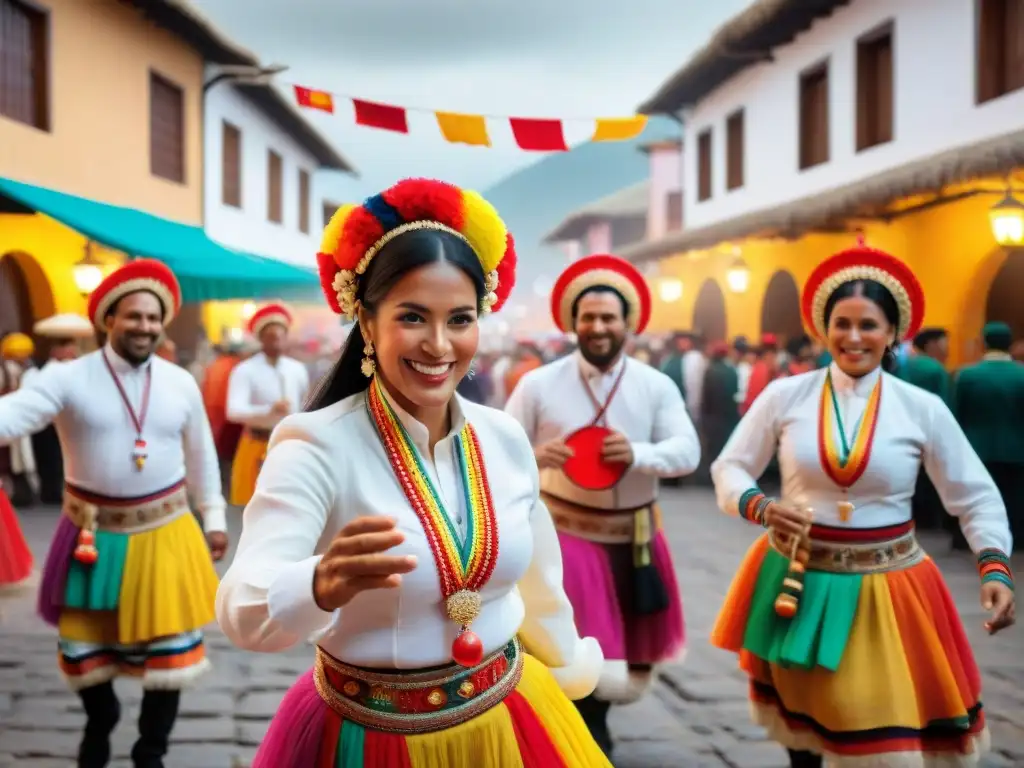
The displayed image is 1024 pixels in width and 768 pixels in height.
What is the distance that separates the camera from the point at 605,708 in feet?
16.0

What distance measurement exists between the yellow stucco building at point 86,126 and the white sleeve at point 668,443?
7898 millimetres

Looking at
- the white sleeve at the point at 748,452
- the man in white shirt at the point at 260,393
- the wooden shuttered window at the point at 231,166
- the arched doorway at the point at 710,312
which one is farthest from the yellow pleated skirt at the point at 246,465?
the arched doorway at the point at 710,312

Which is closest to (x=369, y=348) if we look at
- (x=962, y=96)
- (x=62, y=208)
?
(x=62, y=208)

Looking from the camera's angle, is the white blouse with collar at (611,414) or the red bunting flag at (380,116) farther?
the red bunting flag at (380,116)

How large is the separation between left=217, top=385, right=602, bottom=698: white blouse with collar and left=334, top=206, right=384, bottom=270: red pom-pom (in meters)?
0.33

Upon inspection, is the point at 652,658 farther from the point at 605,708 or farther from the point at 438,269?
the point at 438,269

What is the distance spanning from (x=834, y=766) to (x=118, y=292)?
3435 millimetres

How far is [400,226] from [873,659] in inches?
96.3

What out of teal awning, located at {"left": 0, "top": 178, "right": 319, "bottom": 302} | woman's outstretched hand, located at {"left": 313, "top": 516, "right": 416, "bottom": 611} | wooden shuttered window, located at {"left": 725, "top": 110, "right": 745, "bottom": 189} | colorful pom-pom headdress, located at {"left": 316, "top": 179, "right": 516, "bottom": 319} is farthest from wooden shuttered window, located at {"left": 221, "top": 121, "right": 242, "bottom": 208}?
woman's outstretched hand, located at {"left": 313, "top": 516, "right": 416, "bottom": 611}

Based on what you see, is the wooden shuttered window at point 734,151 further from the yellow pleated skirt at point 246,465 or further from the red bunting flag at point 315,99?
the red bunting flag at point 315,99

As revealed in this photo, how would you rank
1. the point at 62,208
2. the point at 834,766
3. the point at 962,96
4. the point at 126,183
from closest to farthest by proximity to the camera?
the point at 834,766 < the point at 62,208 < the point at 962,96 < the point at 126,183

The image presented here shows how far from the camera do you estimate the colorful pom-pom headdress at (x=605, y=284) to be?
5.23 meters

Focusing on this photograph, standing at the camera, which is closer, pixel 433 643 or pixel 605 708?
pixel 433 643

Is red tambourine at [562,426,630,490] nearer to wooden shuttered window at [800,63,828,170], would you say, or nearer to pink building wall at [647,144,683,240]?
wooden shuttered window at [800,63,828,170]
